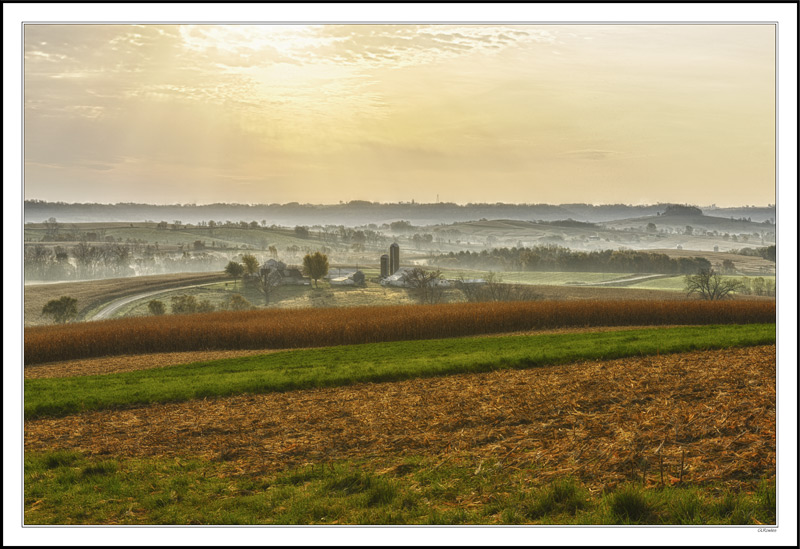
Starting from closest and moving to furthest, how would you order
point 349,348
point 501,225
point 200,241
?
point 349,348
point 200,241
point 501,225

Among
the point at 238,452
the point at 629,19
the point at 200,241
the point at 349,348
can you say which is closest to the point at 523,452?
the point at 238,452

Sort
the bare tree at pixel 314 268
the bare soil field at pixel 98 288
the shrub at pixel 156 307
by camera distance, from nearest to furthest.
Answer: the shrub at pixel 156 307 → the bare soil field at pixel 98 288 → the bare tree at pixel 314 268

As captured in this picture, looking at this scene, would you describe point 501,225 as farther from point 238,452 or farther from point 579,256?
point 238,452

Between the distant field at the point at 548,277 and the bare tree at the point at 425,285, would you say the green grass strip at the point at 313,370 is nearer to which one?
the bare tree at the point at 425,285

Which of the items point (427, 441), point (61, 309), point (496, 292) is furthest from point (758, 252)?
point (427, 441)

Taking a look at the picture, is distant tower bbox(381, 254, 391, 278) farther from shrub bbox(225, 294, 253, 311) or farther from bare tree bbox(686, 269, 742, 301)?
bare tree bbox(686, 269, 742, 301)

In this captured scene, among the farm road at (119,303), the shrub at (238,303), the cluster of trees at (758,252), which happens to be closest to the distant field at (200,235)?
the farm road at (119,303)
